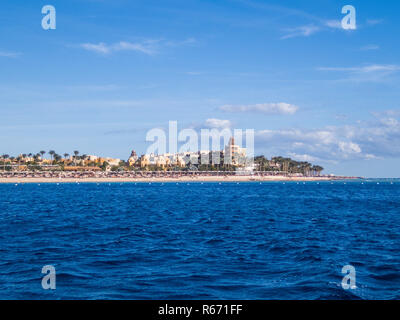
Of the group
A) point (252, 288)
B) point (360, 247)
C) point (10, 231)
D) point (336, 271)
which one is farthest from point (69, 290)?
point (10, 231)

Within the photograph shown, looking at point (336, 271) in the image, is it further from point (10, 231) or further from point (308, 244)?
point (10, 231)

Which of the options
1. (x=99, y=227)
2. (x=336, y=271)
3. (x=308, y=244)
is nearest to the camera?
(x=336, y=271)

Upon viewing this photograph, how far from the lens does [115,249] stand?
2573 centimetres

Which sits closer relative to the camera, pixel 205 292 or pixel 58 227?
pixel 205 292

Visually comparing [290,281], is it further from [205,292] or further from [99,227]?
[99,227]

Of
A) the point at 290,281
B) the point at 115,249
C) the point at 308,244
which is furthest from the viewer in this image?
the point at 308,244
